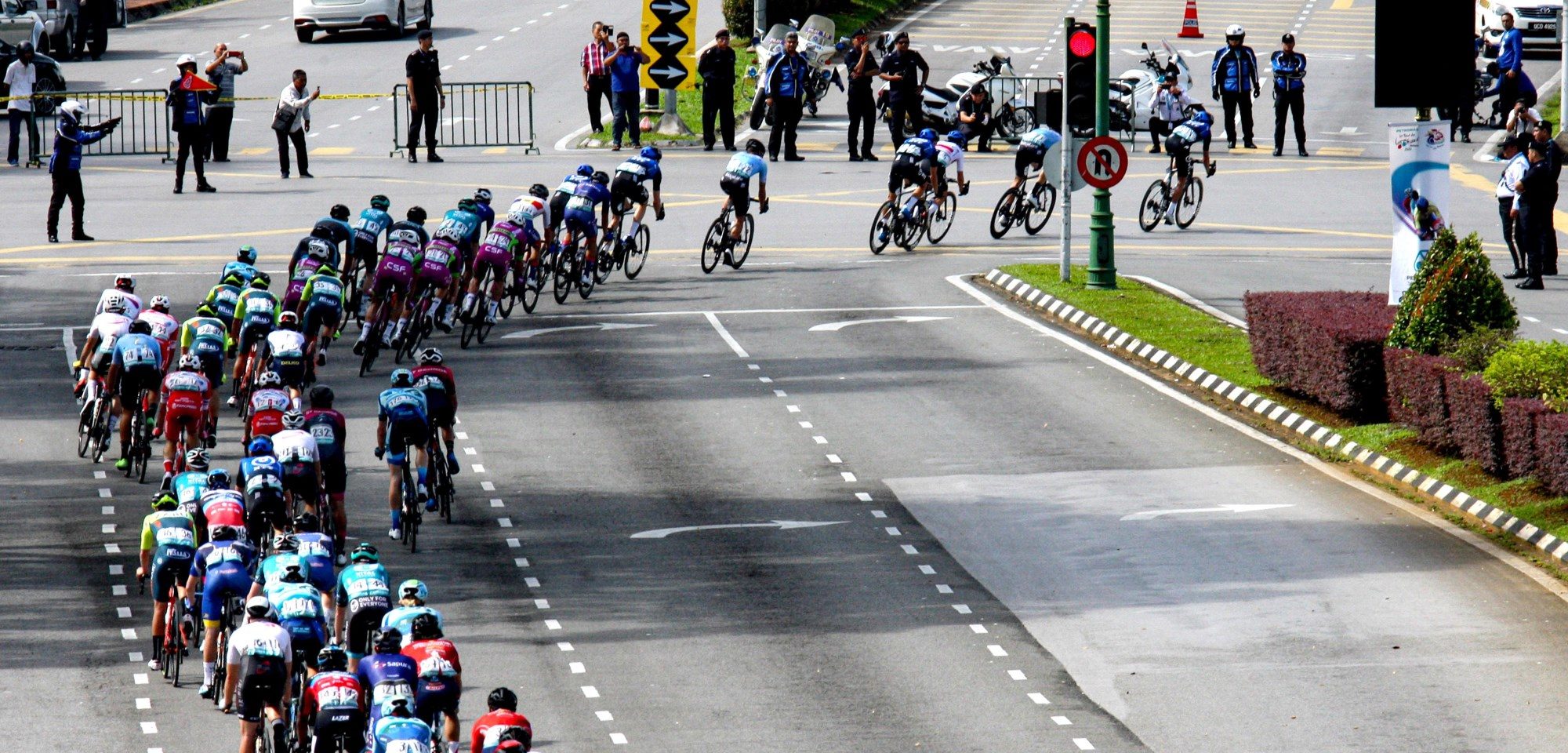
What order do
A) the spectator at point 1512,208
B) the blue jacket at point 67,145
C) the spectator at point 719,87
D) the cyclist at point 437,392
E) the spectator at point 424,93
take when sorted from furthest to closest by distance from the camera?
the spectator at point 719,87
the spectator at point 424,93
the blue jacket at point 67,145
the spectator at point 1512,208
the cyclist at point 437,392

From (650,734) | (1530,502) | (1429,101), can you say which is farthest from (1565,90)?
(650,734)

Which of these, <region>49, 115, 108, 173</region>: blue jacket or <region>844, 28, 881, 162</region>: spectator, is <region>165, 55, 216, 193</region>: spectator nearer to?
<region>49, 115, 108, 173</region>: blue jacket

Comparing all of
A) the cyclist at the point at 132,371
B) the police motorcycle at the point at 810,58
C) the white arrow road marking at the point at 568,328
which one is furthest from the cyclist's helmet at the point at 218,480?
the police motorcycle at the point at 810,58

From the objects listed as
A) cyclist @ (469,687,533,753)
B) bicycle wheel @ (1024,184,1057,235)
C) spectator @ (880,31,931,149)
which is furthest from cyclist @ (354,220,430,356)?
spectator @ (880,31,931,149)

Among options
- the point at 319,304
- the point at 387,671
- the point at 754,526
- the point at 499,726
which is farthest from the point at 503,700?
the point at 319,304

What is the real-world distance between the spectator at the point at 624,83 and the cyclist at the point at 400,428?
72.9ft

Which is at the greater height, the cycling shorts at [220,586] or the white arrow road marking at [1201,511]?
the cycling shorts at [220,586]

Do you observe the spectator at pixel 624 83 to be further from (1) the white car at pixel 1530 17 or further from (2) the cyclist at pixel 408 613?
(2) the cyclist at pixel 408 613

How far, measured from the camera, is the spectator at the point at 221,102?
37938 millimetres

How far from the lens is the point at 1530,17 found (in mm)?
50656

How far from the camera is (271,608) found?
1300 cm

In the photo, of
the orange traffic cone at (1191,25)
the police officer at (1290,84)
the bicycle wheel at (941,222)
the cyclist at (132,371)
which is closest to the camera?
the cyclist at (132,371)

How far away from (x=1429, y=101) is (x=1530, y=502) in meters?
5.04

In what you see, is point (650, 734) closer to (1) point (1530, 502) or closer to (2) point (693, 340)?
(1) point (1530, 502)
